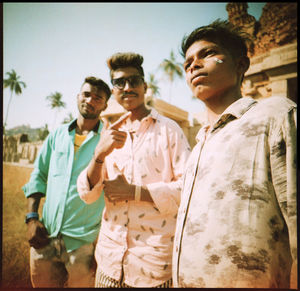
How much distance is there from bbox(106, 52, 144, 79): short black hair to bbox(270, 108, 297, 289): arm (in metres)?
1.51

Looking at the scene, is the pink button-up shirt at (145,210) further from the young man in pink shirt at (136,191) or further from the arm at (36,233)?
the arm at (36,233)

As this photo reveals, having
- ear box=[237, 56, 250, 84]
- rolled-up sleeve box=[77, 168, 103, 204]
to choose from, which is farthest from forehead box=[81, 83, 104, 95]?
ear box=[237, 56, 250, 84]

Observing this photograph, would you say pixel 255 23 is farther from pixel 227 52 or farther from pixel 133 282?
pixel 133 282

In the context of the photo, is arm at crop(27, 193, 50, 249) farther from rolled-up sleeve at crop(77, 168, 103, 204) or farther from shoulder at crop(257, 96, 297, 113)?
shoulder at crop(257, 96, 297, 113)

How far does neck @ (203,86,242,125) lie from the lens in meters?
1.18

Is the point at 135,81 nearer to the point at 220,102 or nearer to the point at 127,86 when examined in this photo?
the point at 127,86

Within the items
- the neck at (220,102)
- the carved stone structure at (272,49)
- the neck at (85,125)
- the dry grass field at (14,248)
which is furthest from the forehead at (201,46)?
the dry grass field at (14,248)

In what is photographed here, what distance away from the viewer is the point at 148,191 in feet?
4.69

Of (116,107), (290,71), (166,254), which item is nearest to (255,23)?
(290,71)

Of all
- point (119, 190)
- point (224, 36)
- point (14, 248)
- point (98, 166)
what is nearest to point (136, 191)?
point (119, 190)

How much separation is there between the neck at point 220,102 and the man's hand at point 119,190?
865mm

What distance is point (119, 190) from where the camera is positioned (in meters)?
1.47

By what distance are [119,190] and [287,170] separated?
1.14 meters

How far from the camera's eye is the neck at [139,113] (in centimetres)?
187
